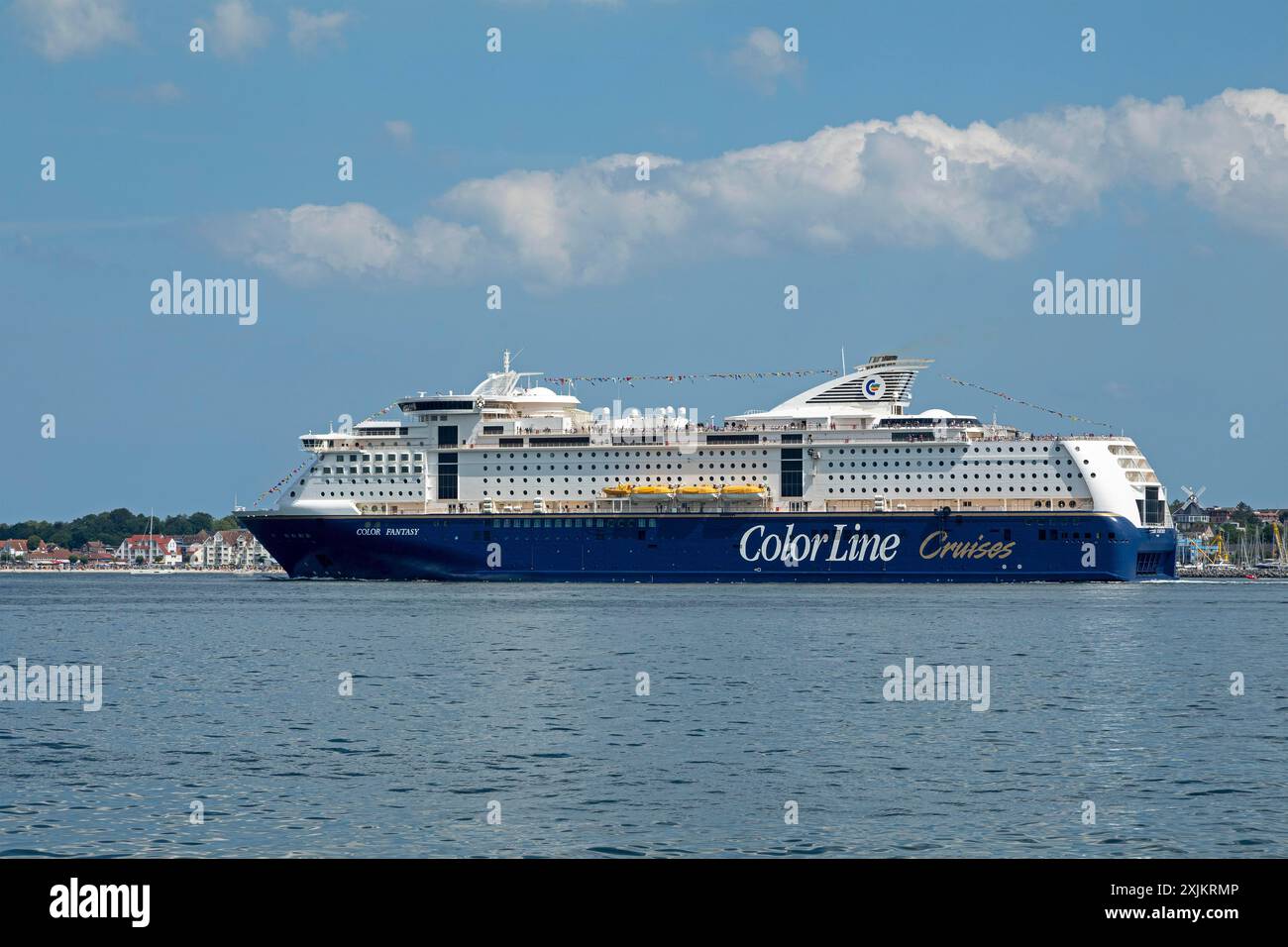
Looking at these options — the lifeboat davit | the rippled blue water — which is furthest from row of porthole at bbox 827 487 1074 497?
the rippled blue water

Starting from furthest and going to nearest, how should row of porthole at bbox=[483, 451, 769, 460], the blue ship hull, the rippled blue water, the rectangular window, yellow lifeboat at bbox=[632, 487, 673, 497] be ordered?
row of porthole at bbox=[483, 451, 769, 460]
the rectangular window
yellow lifeboat at bbox=[632, 487, 673, 497]
the blue ship hull
the rippled blue water

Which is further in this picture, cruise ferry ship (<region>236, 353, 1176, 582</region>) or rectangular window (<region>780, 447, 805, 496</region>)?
rectangular window (<region>780, 447, 805, 496</region>)

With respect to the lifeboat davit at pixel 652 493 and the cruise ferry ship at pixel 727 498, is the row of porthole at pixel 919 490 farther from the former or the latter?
the lifeboat davit at pixel 652 493

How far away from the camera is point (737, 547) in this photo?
246 ft

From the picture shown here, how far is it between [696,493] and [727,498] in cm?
154

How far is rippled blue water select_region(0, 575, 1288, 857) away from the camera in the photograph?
16.6m

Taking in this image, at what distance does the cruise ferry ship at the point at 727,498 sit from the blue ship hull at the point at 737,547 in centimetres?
9

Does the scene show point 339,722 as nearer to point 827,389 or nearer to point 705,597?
point 705,597

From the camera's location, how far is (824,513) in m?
75.2

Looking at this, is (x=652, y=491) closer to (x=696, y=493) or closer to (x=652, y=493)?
(x=652, y=493)

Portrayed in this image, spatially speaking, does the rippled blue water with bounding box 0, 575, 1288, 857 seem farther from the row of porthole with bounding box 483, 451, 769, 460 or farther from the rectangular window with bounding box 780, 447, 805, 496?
the row of porthole with bounding box 483, 451, 769, 460

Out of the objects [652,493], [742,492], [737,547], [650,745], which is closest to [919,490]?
[742,492]

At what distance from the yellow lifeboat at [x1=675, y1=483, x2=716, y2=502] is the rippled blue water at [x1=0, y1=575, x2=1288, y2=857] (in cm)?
2932
